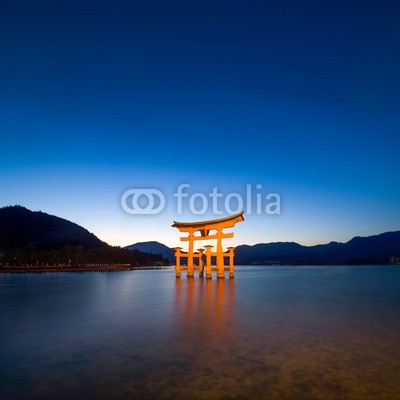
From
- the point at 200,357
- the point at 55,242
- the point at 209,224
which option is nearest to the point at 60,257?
the point at 209,224

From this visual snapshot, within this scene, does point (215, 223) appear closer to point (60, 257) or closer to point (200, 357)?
point (200, 357)

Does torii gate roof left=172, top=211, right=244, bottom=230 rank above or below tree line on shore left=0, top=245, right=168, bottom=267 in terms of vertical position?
above

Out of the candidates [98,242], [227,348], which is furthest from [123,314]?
[98,242]

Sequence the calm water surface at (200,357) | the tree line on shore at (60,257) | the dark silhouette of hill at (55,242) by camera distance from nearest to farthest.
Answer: the calm water surface at (200,357) → the tree line on shore at (60,257) → the dark silhouette of hill at (55,242)

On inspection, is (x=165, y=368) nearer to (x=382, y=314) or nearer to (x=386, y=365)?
(x=386, y=365)

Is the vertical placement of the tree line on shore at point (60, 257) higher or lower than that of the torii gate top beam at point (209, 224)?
lower

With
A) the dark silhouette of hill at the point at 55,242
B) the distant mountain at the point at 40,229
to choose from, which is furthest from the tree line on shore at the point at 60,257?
the distant mountain at the point at 40,229

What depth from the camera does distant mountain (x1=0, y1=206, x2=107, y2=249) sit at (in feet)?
439

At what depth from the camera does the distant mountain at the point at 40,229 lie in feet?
439

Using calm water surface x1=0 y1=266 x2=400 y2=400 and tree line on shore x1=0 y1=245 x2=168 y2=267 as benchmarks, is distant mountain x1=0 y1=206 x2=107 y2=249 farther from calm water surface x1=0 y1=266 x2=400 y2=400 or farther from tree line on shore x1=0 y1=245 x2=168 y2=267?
calm water surface x1=0 y1=266 x2=400 y2=400

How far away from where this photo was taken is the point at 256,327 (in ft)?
30.9

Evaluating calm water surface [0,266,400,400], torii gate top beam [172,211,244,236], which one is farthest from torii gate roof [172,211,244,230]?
calm water surface [0,266,400,400]

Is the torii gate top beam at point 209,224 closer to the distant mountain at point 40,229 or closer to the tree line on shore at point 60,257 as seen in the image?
the tree line on shore at point 60,257

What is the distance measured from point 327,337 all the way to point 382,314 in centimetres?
615
